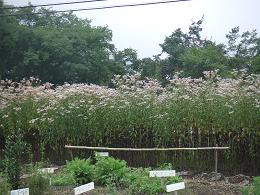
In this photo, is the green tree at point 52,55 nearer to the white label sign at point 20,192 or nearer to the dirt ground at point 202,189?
the dirt ground at point 202,189

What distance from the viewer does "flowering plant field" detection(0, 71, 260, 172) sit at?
859 cm

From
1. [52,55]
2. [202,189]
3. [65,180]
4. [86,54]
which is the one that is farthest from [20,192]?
[86,54]

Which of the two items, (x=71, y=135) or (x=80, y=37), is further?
(x=80, y=37)

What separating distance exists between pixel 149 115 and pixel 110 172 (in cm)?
266

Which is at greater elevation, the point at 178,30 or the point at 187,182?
the point at 178,30

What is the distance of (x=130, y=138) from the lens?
9.63 meters

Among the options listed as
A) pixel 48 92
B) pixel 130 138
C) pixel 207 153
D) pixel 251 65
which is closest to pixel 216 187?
pixel 207 153

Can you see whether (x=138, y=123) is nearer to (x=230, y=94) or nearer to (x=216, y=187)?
(x=230, y=94)

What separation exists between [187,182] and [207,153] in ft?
4.78

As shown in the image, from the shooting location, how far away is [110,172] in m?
6.95

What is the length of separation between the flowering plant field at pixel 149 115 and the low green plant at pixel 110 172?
235 cm

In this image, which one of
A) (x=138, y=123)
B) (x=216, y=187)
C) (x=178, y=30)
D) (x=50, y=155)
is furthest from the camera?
(x=178, y=30)

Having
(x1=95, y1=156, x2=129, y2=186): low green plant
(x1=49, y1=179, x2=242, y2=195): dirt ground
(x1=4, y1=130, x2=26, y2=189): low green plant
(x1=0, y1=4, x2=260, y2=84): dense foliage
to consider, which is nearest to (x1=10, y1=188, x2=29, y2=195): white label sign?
(x1=4, y1=130, x2=26, y2=189): low green plant

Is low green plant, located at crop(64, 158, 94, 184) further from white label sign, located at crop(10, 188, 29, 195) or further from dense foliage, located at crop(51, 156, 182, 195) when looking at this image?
white label sign, located at crop(10, 188, 29, 195)
